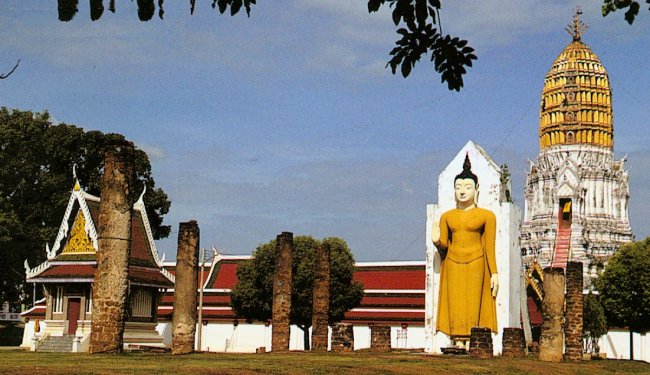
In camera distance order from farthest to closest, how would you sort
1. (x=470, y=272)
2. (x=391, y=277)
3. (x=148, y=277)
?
(x=391, y=277) < (x=148, y=277) < (x=470, y=272)

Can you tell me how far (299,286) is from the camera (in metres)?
39.2

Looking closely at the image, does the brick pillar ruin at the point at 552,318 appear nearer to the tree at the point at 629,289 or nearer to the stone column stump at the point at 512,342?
the stone column stump at the point at 512,342

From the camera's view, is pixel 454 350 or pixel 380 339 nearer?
pixel 454 350

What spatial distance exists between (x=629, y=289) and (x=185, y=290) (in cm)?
2360

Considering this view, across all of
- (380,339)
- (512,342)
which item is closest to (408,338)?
(380,339)

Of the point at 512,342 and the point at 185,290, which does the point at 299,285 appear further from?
the point at 512,342

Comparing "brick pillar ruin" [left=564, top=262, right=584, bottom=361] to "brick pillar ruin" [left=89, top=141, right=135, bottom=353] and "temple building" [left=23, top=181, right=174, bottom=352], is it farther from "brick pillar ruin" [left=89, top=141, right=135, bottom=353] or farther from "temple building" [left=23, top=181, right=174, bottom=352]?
"temple building" [left=23, top=181, right=174, bottom=352]

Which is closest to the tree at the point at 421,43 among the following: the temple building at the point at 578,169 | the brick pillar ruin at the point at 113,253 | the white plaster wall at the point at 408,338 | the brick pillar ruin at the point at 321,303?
the brick pillar ruin at the point at 113,253

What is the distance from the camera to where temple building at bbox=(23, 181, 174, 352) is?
35594mm

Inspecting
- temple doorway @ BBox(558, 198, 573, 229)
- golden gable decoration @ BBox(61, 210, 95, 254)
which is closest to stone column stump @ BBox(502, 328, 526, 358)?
golden gable decoration @ BBox(61, 210, 95, 254)

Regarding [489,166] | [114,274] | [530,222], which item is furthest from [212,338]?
[530,222]

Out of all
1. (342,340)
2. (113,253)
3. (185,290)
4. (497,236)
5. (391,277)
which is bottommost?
(342,340)

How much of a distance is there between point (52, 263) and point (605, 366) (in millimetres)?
21635

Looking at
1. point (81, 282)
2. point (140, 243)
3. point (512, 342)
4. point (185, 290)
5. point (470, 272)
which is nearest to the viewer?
point (185, 290)
